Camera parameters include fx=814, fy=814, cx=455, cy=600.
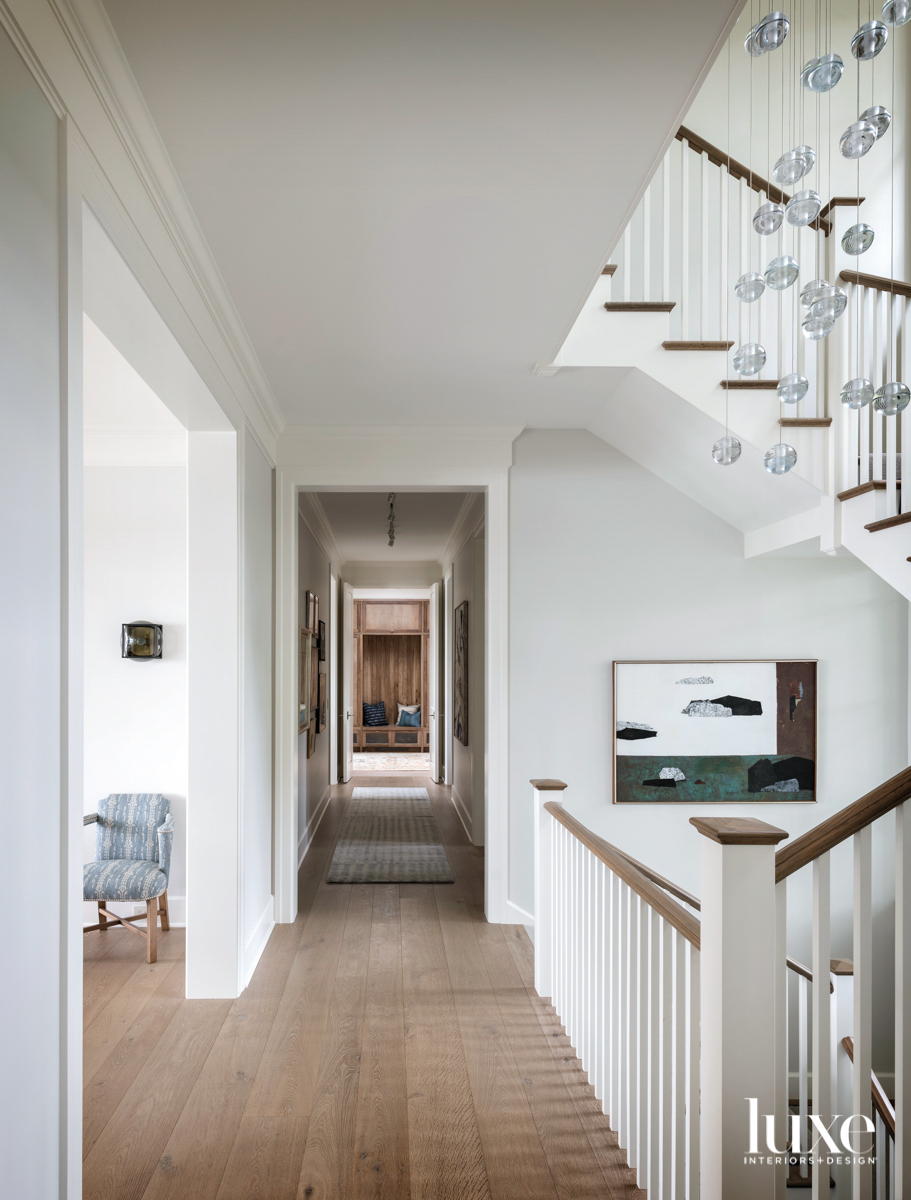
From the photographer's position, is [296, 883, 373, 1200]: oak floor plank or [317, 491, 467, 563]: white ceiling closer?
[296, 883, 373, 1200]: oak floor plank

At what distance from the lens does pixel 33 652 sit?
1.38 meters

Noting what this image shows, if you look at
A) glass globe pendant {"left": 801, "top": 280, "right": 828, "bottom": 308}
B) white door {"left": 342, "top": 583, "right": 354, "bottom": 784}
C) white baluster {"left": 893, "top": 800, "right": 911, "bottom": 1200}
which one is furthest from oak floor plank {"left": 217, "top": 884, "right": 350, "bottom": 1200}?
white door {"left": 342, "top": 583, "right": 354, "bottom": 784}

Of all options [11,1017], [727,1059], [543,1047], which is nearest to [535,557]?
[543,1047]

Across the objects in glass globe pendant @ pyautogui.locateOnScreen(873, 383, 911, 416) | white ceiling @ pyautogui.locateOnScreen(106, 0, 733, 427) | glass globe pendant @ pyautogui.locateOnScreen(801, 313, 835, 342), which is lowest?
glass globe pendant @ pyautogui.locateOnScreen(873, 383, 911, 416)

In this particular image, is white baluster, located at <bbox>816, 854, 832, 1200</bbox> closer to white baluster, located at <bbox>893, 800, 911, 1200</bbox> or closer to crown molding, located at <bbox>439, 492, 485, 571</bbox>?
white baluster, located at <bbox>893, 800, 911, 1200</bbox>

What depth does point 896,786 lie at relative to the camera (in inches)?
71.1

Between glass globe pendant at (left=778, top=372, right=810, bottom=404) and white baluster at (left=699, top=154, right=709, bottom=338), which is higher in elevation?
white baluster at (left=699, top=154, right=709, bottom=338)

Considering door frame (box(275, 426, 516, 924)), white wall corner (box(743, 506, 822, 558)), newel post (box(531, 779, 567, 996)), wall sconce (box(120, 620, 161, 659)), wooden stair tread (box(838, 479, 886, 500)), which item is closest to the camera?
wooden stair tread (box(838, 479, 886, 500))

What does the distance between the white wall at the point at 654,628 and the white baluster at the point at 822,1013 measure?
2.76 metres

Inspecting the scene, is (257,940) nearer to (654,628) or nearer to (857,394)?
(654,628)

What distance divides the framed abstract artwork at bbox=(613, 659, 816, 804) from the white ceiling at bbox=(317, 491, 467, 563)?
245 centimetres

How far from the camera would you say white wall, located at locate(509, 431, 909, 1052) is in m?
4.53

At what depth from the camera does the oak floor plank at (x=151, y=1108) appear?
2.22m

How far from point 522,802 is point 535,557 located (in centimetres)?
137
